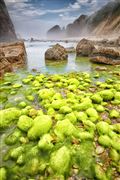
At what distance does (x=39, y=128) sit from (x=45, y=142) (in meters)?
0.34

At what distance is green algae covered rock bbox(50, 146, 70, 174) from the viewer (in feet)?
8.22

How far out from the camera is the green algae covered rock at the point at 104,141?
121 inches

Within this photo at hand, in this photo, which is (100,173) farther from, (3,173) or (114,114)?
(114,114)

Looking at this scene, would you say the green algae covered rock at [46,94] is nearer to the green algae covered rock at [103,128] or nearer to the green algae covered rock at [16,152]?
the green algae covered rock at [103,128]

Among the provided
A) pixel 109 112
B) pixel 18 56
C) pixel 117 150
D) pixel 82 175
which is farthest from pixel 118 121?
pixel 18 56

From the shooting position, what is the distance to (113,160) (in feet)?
9.13

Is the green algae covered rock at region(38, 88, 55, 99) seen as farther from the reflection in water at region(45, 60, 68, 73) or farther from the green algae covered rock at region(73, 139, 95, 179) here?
the reflection in water at region(45, 60, 68, 73)

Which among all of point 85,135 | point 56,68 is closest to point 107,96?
point 85,135

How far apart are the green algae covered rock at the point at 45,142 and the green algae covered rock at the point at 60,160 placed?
19 cm

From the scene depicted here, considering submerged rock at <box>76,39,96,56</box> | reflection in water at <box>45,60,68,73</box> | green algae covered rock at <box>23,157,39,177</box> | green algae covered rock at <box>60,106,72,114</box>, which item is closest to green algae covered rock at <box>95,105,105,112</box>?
green algae covered rock at <box>60,106,72,114</box>

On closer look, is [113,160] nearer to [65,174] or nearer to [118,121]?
[65,174]

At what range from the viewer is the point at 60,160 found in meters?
2.59

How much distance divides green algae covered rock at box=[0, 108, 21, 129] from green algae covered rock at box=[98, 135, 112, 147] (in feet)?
6.17

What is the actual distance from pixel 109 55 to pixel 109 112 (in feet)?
29.3
